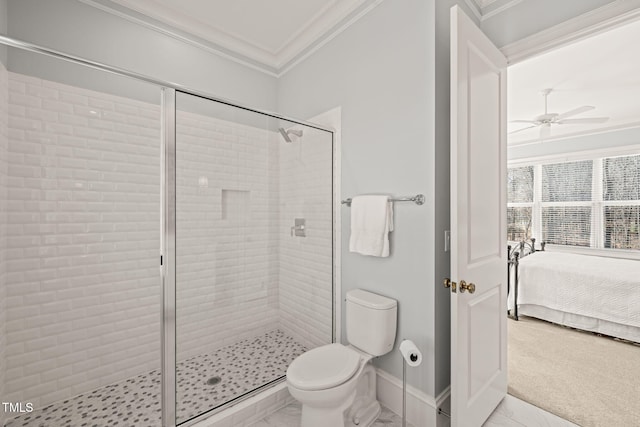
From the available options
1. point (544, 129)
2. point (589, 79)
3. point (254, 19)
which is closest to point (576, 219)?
point (544, 129)

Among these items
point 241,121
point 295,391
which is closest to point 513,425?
point 295,391

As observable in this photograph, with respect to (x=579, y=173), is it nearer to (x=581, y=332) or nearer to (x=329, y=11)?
(x=581, y=332)

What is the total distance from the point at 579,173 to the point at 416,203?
5.09 metres

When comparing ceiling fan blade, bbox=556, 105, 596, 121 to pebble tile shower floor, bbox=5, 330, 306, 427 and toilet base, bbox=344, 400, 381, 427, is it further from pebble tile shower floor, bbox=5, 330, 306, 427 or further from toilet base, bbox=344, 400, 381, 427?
pebble tile shower floor, bbox=5, 330, 306, 427

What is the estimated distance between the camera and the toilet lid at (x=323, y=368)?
1400 mm

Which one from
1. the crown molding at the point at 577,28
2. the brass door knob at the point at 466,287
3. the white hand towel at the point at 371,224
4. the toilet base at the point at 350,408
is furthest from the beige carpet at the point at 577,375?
the crown molding at the point at 577,28

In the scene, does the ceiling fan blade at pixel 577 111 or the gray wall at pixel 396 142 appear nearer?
the gray wall at pixel 396 142

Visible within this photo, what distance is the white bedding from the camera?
274 centimetres

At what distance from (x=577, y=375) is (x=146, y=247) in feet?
11.1

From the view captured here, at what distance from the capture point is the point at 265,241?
74.3 inches

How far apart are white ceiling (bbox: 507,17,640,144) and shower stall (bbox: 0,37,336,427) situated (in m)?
2.38

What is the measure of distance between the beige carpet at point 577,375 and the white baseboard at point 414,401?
2.41ft

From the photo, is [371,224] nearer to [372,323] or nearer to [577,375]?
[372,323]

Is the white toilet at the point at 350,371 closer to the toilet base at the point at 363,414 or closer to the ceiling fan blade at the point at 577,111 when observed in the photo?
the toilet base at the point at 363,414
